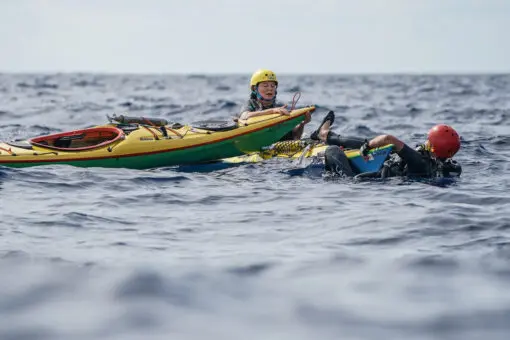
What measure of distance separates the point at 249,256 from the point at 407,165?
442cm

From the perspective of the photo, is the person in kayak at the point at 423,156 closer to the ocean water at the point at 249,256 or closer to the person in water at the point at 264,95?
the ocean water at the point at 249,256

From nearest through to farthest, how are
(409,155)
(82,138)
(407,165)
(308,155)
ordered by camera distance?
(409,155)
(407,165)
(308,155)
(82,138)

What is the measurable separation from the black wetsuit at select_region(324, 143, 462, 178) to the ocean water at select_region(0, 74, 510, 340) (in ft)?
0.92

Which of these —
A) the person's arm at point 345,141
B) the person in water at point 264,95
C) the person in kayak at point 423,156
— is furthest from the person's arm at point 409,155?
the person in water at point 264,95

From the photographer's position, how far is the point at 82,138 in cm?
1209

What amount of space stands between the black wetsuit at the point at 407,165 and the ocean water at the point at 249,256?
28cm

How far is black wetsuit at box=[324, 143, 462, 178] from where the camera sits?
970cm

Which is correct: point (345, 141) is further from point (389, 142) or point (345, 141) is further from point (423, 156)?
point (423, 156)

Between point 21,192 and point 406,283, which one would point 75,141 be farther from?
point 406,283

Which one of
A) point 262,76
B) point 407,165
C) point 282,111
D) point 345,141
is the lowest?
point 407,165

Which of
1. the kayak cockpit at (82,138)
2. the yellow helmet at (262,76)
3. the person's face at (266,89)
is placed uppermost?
the yellow helmet at (262,76)

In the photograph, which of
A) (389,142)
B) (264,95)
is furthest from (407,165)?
(264,95)

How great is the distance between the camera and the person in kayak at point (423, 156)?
380 inches

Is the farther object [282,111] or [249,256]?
[282,111]
